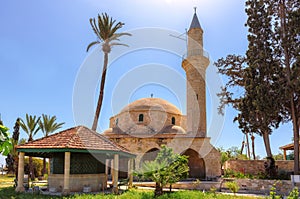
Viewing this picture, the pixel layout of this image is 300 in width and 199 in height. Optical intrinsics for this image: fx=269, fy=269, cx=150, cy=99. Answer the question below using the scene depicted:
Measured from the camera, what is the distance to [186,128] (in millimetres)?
25594

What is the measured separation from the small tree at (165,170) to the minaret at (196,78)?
32.3ft

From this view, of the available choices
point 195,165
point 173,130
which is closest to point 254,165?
point 195,165

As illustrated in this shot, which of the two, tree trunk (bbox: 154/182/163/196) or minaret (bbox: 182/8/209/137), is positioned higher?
minaret (bbox: 182/8/209/137)

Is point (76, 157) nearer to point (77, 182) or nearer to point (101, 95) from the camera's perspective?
point (77, 182)

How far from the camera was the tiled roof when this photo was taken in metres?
13.1

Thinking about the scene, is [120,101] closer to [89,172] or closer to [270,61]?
[89,172]

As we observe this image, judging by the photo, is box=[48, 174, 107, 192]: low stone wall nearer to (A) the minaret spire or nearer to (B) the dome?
(B) the dome

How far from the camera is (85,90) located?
19609 mm

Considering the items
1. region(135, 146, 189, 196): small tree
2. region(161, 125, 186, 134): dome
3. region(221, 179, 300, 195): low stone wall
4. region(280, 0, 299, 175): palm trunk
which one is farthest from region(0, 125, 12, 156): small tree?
region(161, 125, 186, 134): dome

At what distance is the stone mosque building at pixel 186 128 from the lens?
75.5 feet

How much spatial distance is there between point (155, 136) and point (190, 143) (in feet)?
10.6

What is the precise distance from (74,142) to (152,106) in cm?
1482

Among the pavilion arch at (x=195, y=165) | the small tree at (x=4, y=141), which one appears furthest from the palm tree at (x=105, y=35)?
the small tree at (x=4, y=141)

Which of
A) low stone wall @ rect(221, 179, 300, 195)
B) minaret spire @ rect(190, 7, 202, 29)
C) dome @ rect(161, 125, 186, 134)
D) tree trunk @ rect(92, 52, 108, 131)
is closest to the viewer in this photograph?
low stone wall @ rect(221, 179, 300, 195)
